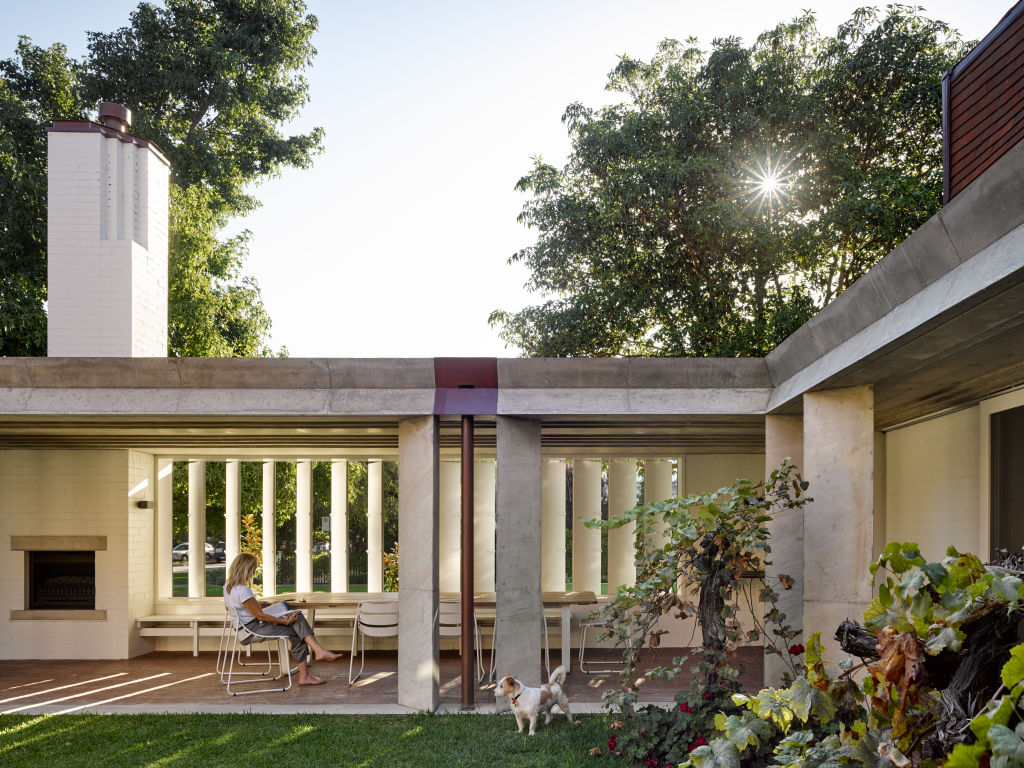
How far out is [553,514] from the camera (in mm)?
11391

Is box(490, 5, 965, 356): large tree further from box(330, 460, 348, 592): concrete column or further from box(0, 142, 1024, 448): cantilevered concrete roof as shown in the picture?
box(0, 142, 1024, 448): cantilevered concrete roof

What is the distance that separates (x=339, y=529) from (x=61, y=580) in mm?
3262

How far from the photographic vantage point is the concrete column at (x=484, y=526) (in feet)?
37.2

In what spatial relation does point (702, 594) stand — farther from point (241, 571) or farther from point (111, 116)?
point (111, 116)

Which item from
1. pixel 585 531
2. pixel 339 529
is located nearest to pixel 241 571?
pixel 339 529

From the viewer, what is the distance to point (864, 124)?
642 inches

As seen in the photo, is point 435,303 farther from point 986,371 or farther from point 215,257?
point 986,371

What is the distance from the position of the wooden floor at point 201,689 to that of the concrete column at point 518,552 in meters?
0.56

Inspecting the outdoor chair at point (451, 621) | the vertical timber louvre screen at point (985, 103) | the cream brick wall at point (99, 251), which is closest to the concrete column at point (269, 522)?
the cream brick wall at point (99, 251)

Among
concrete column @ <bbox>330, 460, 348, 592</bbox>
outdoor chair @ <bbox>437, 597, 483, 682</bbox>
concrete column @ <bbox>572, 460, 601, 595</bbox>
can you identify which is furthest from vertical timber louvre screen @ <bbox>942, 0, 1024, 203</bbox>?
concrete column @ <bbox>330, 460, 348, 592</bbox>

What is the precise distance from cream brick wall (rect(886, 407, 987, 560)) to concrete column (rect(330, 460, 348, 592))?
666cm

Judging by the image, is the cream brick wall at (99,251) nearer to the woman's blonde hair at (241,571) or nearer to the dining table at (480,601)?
the woman's blonde hair at (241,571)

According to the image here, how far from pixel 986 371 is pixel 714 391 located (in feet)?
6.65

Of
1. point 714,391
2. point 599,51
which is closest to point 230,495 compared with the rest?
point 714,391
